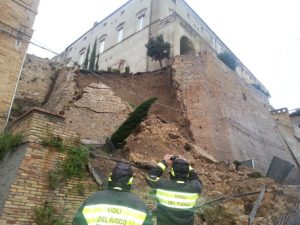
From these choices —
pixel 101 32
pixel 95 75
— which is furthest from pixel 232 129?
pixel 101 32

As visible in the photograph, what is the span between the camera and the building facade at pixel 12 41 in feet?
38.3

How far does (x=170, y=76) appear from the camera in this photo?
64.9ft

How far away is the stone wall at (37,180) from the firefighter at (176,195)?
10.7 feet

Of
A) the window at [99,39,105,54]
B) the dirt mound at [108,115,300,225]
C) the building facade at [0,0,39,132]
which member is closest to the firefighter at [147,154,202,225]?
the dirt mound at [108,115,300,225]

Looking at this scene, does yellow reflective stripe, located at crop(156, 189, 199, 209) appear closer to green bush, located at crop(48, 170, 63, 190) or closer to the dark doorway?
green bush, located at crop(48, 170, 63, 190)

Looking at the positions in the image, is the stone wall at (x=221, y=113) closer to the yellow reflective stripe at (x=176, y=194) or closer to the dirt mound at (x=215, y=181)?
the dirt mound at (x=215, y=181)

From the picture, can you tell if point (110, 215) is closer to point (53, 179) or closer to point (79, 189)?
point (53, 179)

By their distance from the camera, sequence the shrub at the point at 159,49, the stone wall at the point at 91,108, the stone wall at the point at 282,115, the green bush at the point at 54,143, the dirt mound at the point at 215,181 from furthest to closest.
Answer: the stone wall at the point at 282,115 → the shrub at the point at 159,49 → the stone wall at the point at 91,108 → the dirt mound at the point at 215,181 → the green bush at the point at 54,143

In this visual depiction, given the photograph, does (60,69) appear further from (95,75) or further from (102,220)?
(102,220)

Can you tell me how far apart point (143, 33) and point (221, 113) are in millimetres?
13713

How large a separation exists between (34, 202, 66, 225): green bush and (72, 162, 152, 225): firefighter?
11.9 feet

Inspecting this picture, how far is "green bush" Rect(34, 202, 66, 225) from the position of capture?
6250mm

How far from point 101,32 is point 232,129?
2347cm

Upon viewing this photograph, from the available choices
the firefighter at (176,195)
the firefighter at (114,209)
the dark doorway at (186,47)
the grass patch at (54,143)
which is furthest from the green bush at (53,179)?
the dark doorway at (186,47)
